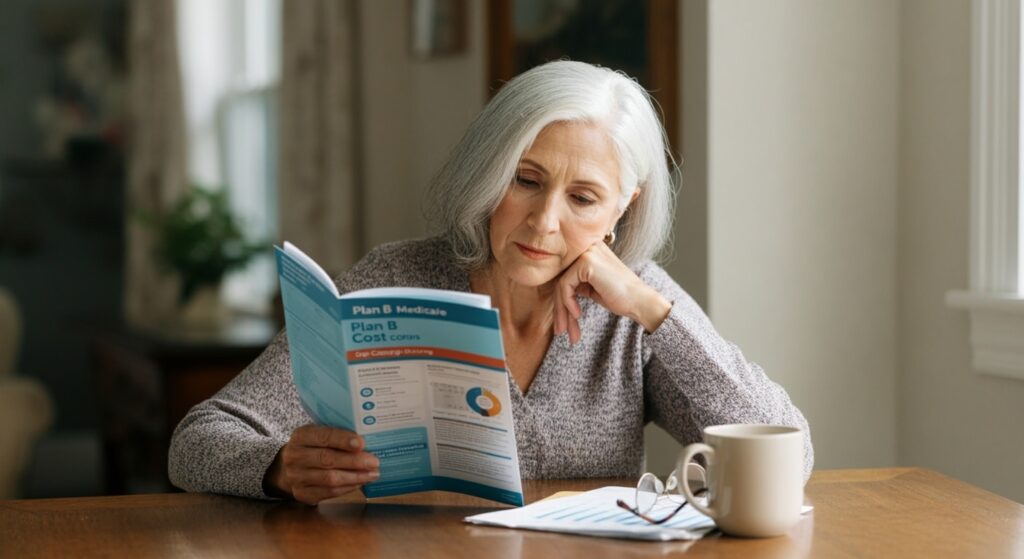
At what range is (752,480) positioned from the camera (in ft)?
3.81

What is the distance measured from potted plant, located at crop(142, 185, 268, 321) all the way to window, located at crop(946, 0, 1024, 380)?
256 cm

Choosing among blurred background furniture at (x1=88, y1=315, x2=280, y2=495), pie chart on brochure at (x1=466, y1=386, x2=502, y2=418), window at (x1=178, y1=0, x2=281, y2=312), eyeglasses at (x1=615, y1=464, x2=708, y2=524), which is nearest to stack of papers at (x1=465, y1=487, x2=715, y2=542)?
eyeglasses at (x1=615, y1=464, x2=708, y2=524)

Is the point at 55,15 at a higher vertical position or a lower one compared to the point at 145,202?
higher

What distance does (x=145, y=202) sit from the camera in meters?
5.30

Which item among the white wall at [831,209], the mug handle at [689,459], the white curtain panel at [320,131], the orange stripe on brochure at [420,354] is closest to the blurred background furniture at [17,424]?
the white curtain panel at [320,131]

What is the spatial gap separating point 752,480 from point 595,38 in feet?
5.96

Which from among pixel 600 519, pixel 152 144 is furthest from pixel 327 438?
pixel 152 144

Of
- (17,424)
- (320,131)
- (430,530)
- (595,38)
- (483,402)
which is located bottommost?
(17,424)

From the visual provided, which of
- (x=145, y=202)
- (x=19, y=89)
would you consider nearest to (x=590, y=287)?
(x=145, y=202)

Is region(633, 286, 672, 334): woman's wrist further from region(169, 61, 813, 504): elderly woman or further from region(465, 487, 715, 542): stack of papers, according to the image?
region(465, 487, 715, 542): stack of papers

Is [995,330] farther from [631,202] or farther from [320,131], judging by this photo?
[320,131]

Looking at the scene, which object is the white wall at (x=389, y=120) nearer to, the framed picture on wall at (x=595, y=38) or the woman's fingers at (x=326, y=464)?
the framed picture on wall at (x=595, y=38)

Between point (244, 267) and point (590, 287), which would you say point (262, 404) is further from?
point (244, 267)

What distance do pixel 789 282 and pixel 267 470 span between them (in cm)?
129
